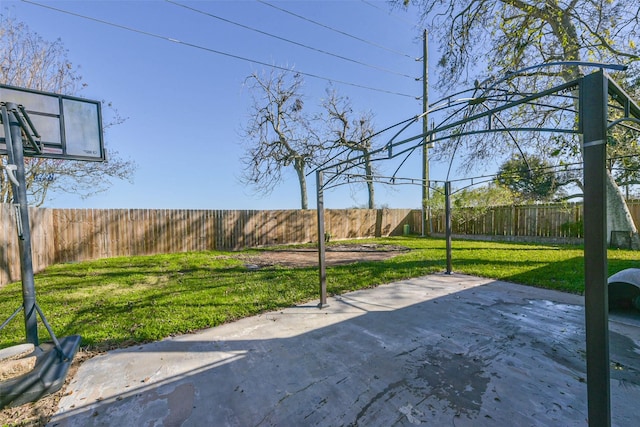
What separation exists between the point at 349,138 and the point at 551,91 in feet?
44.5

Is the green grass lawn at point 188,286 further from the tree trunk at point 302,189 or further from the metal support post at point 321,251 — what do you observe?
the tree trunk at point 302,189

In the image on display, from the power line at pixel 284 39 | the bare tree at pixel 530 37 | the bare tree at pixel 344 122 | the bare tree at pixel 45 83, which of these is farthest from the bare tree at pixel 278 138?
the bare tree at pixel 530 37

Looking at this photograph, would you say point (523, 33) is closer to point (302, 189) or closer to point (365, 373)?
point (365, 373)

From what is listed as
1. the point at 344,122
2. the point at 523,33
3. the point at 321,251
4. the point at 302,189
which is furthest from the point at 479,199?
the point at 321,251

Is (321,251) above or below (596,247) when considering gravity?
below

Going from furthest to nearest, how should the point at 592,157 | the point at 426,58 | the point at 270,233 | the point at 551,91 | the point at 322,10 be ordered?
1. the point at 426,58
2. the point at 270,233
3. the point at 322,10
4. the point at 551,91
5. the point at 592,157

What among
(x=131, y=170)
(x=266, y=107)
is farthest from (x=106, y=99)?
(x=266, y=107)

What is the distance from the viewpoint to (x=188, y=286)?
4629mm

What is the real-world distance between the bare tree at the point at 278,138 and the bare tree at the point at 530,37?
7.80 metres

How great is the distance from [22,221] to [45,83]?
27.8 ft

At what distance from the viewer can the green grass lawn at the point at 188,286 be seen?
3.01m

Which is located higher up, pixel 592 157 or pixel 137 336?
pixel 592 157

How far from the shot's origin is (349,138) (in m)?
14.7

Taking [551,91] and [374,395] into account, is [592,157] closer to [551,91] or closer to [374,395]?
[551,91]
